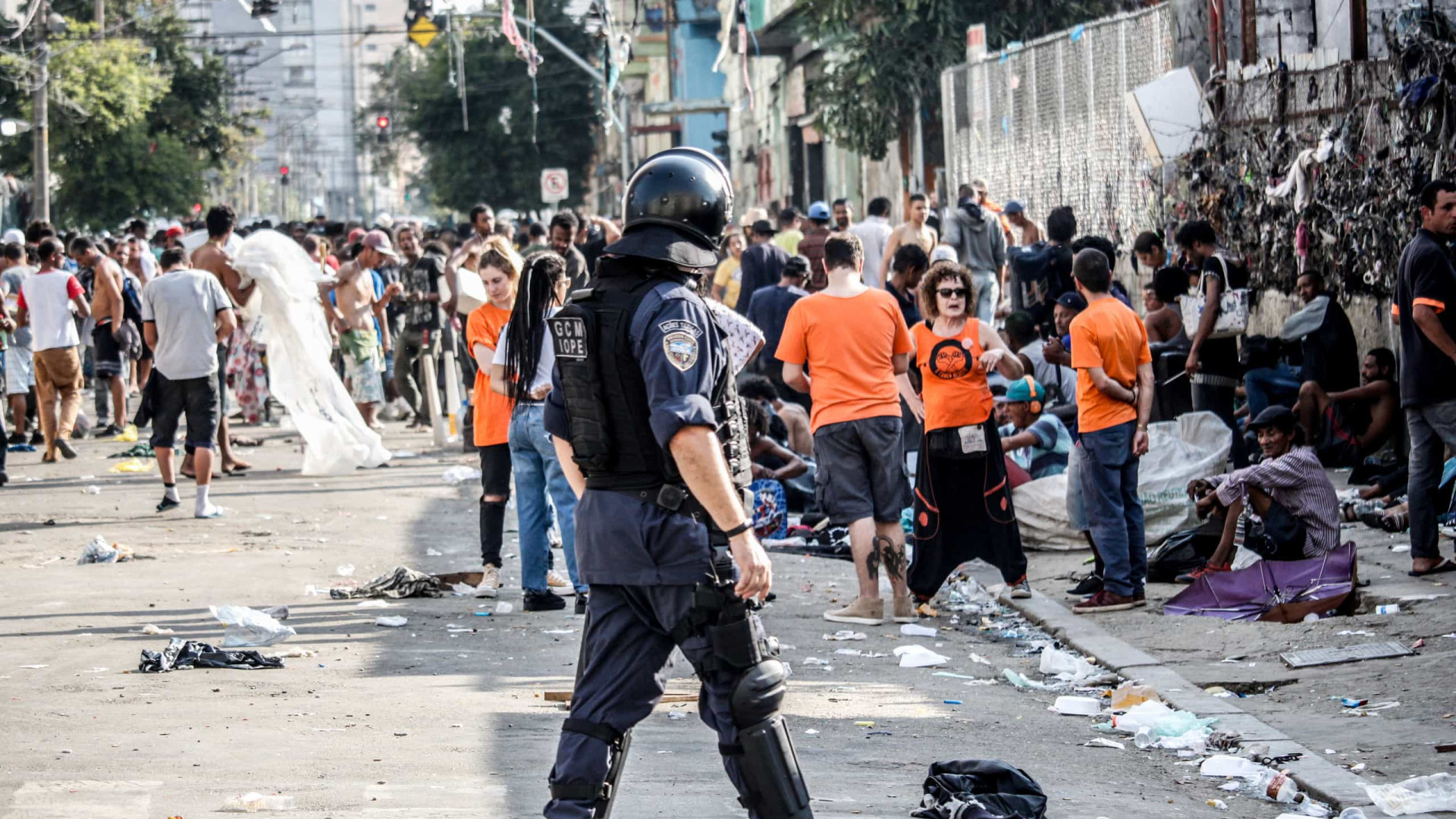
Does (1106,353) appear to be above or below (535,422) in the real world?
above

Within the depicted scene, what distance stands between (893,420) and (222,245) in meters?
7.87

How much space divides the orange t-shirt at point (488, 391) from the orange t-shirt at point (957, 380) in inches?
81.4

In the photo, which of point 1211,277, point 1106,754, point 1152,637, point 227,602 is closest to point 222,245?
point 227,602

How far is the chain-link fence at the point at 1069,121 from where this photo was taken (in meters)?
18.3

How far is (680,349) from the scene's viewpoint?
4387 mm

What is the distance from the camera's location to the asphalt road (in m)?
5.60

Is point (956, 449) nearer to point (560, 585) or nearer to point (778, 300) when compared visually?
point (560, 585)

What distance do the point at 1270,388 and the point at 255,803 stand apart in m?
8.80

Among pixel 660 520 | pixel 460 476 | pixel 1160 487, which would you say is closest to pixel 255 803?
pixel 660 520

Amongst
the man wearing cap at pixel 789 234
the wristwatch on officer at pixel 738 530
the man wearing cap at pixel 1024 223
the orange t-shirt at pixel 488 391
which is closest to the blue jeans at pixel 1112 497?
the orange t-shirt at pixel 488 391

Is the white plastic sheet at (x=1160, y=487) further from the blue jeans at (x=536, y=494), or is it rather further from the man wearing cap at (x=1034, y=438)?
the blue jeans at (x=536, y=494)

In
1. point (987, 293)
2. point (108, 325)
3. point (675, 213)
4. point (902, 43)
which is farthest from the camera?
point (902, 43)

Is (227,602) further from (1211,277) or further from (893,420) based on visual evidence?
(1211,277)

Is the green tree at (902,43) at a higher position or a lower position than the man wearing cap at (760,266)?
higher
